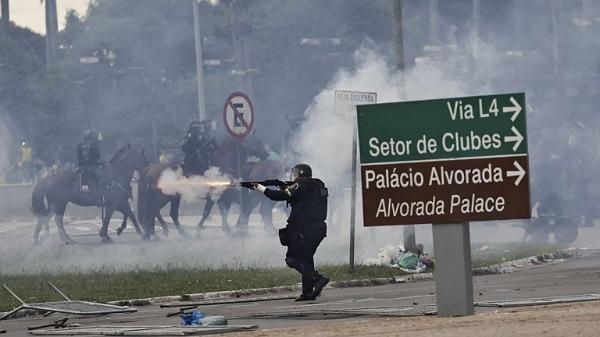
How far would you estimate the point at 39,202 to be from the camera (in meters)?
41.8

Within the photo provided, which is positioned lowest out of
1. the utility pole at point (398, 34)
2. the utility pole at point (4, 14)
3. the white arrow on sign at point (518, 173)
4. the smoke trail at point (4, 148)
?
the white arrow on sign at point (518, 173)

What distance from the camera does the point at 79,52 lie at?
5872cm

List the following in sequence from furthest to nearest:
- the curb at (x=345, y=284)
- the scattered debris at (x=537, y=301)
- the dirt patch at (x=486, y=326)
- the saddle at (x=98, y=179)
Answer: the saddle at (x=98, y=179), the curb at (x=345, y=284), the scattered debris at (x=537, y=301), the dirt patch at (x=486, y=326)

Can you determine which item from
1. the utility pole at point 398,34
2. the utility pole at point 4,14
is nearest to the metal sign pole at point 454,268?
the utility pole at point 398,34

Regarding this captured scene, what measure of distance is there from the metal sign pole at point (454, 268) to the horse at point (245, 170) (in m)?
25.2

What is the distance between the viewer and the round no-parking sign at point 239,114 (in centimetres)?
2834

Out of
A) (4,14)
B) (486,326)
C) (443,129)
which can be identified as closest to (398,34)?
(443,129)

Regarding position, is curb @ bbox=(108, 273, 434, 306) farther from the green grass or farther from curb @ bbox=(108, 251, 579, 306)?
the green grass

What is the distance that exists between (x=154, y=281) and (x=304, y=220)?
369cm

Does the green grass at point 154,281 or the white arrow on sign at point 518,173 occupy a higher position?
the white arrow on sign at point 518,173

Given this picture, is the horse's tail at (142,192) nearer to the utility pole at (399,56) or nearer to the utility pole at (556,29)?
the utility pole at (556,29)

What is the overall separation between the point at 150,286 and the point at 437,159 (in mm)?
8611

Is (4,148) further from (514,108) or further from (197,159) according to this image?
(514,108)

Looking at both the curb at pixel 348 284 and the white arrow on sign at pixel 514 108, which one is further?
the curb at pixel 348 284
